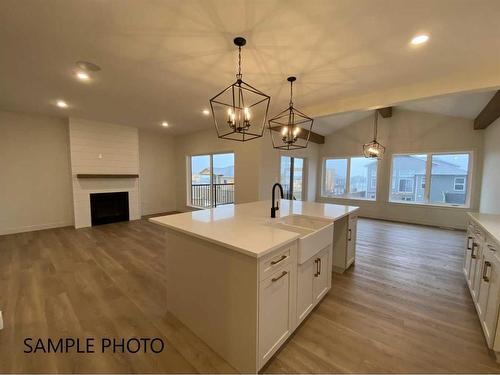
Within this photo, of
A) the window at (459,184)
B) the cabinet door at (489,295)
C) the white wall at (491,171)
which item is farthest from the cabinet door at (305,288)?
the window at (459,184)

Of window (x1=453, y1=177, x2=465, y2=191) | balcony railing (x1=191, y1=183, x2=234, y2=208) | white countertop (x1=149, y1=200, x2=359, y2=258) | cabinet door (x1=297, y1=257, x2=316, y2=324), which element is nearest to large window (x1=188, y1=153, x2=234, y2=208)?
balcony railing (x1=191, y1=183, x2=234, y2=208)

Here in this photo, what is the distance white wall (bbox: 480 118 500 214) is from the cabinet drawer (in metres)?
4.42

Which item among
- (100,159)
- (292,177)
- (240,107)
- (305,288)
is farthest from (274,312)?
(100,159)

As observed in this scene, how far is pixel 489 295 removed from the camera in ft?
5.87

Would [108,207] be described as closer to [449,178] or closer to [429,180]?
[429,180]

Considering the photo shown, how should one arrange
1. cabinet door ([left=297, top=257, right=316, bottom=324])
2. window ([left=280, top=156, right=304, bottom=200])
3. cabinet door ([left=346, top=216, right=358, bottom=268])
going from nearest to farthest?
cabinet door ([left=297, top=257, right=316, bottom=324]) → cabinet door ([left=346, top=216, right=358, bottom=268]) → window ([left=280, top=156, right=304, bottom=200])

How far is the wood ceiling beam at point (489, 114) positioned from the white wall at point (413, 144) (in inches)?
13.4

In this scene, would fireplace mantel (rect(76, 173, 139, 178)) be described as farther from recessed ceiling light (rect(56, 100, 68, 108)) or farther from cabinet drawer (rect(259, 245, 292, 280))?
cabinet drawer (rect(259, 245, 292, 280))

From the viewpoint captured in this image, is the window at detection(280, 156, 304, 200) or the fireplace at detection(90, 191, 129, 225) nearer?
the fireplace at detection(90, 191, 129, 225)

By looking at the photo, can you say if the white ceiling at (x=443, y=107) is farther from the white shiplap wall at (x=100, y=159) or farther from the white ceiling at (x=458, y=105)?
the white shiplap wall at (x=100, y=159)

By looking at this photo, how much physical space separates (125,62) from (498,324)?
4.31 meters

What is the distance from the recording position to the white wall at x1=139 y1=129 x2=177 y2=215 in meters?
6.53

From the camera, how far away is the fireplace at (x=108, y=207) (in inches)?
210

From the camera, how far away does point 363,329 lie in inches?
76.0
